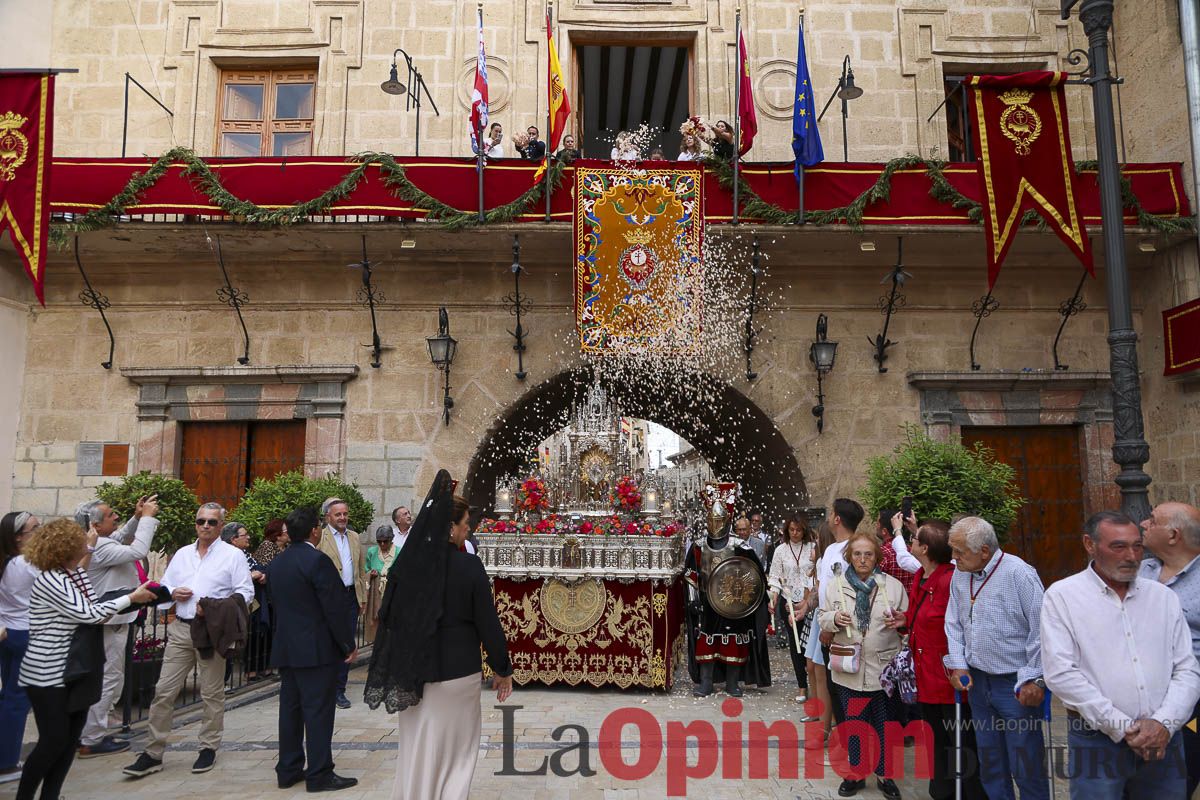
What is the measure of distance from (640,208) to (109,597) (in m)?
7.52

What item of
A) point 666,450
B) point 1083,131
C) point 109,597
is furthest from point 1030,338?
point 666,450

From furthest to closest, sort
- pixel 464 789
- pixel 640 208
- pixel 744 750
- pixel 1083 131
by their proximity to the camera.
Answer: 1. pixel 1083 131
2. pixel 640 208
3. pixel 744 750
4. pixel 464 789

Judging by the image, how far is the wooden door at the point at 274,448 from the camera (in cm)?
1230

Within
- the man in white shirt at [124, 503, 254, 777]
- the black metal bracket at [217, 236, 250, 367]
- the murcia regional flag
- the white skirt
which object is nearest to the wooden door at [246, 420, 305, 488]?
the black metal bracket at [217, 236, 250, 367]

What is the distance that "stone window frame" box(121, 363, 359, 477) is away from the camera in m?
12.1

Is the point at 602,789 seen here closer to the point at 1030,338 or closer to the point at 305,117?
the point at 1030,338

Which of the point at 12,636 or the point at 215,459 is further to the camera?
the point at 215,459

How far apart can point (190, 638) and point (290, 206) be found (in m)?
6.78

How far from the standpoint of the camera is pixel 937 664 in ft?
15.4

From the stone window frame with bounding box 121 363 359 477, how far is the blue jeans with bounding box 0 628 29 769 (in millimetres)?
6496

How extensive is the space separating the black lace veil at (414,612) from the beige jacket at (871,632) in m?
2.48

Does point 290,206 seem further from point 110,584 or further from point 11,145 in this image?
point 110,584

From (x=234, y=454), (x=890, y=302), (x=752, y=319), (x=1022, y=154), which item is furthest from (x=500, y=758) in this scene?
(x=890, y=302)

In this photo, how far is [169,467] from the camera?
12023 millimetres
